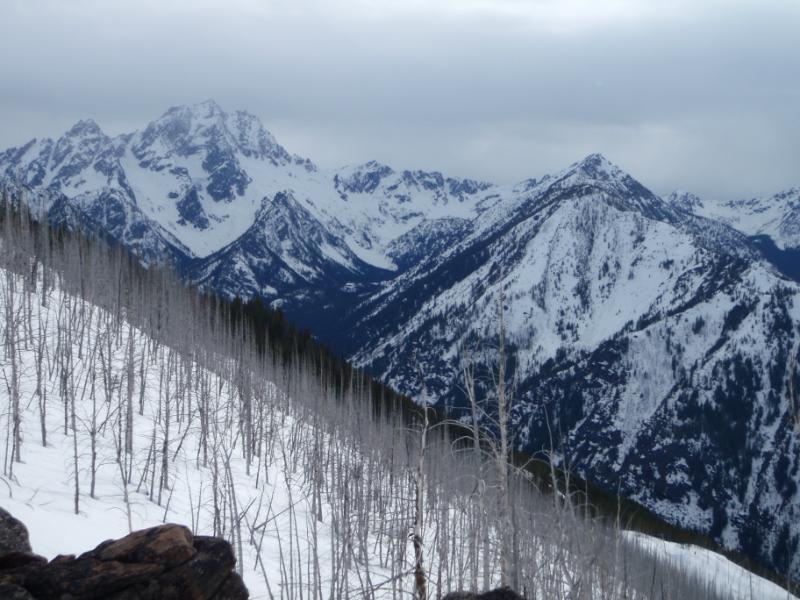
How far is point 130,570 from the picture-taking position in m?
11.4

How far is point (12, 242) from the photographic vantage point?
48.5m

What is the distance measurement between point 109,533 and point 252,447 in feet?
60.8

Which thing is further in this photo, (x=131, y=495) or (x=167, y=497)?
(x=167, y=497)

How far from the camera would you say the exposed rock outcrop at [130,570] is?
440 inches

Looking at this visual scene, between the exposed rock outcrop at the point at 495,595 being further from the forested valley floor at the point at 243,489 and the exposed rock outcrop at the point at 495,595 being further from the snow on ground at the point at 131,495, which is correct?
the snow on ground at the point at 131,495

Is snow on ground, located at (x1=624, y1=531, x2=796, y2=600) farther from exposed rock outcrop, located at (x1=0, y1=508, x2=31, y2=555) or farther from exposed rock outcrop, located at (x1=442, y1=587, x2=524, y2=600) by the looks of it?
exposed rock outcrop, located at (x1=0, y1=508, x2=31, y2=555)

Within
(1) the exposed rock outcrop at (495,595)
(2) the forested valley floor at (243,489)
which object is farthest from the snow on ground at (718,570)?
(1) the exposed rock outcrop at (495,595)

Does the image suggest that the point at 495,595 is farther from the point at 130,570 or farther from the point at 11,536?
the point at 11,536

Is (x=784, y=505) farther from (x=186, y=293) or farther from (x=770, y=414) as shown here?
(x=186, y=293)

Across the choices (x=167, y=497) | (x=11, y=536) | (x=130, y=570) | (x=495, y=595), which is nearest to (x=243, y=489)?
(x=167, y=497)

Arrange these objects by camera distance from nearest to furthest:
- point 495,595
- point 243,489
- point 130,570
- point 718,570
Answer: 1. point 495,595
2. point 130,570
3. point 243,489
4. point 718,570

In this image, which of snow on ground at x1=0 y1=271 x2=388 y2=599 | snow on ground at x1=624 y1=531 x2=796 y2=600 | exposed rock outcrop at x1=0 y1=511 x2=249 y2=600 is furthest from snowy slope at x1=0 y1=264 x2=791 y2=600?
snow on ground at x1=624 y1=531 x2=796 y2=600

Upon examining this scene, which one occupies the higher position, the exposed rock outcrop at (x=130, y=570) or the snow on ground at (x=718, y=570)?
the exposed rock outcrop at (x=130, y=570)

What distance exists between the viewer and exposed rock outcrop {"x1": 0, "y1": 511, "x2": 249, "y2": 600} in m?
11.2
